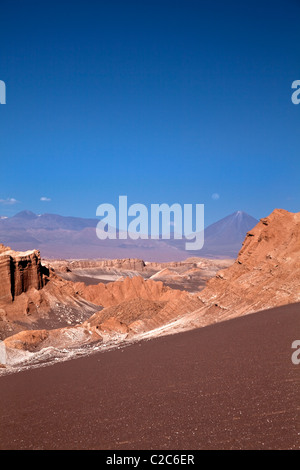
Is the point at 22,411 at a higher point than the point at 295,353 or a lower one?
lower

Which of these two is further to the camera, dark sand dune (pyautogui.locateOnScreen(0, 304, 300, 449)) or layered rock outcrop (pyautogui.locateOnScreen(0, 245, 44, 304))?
layered rock outcrop (pyautogui.locateOnScreen(0, 245, 44, 304))

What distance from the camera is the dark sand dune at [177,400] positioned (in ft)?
13.9

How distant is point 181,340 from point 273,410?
5.61 meters

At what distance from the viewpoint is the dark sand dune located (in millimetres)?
4249

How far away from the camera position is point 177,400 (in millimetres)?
5379

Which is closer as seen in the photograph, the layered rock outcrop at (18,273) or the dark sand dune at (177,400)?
the dark sand dune at (177,400)

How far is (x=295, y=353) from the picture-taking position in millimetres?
6387

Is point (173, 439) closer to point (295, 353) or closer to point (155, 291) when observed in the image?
point (295, 353)

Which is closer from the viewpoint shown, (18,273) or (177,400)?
(177,400)

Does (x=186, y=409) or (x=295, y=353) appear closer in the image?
(x=186, y=409)
